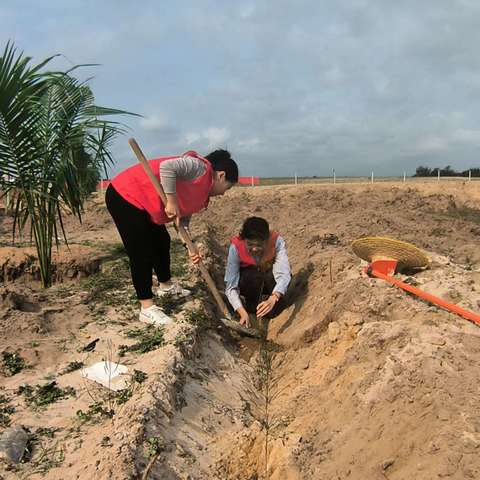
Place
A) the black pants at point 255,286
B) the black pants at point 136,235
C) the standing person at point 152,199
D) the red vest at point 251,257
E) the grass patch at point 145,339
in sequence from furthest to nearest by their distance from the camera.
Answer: the black pants at point 255,286
the red vest at point 251,257
the black pants at point 136,235
the standing person at point 152,199
the grass patch at point 145,339

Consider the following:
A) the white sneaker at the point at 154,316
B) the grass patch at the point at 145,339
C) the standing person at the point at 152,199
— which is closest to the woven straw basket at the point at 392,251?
the standing person at the point at 152,199

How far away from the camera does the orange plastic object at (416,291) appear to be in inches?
129

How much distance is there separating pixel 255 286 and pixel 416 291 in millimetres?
1715

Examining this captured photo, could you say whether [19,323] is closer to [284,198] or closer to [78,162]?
[78,162]

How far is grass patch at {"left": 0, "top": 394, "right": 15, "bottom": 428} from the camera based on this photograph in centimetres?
250

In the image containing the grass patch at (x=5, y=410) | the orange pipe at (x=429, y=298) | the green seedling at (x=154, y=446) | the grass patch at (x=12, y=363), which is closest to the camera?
the green seedling at (x=154, y=446)

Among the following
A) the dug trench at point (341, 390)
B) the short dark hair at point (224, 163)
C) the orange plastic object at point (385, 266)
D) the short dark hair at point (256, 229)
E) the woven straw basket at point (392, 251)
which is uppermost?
the short dark hair at point (224, 163)

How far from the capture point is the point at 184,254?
7168 mm

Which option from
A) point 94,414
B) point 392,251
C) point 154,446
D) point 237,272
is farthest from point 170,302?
point 154,446

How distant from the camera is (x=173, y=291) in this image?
4.74 meters

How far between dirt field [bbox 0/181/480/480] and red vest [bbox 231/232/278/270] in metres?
0.58

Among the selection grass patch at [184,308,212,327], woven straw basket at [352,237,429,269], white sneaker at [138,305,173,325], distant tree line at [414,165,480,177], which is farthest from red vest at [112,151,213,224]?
distant tree line at [414,165,480,177]

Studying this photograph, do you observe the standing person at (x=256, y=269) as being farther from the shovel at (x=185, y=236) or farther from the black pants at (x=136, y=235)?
the black pants at (x=136, y=235)

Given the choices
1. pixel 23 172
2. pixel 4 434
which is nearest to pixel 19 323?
pixel 4 434
